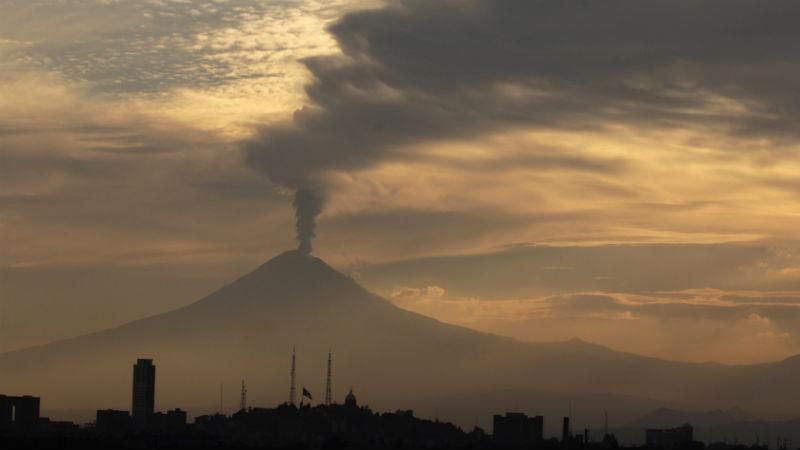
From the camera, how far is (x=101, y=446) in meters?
197

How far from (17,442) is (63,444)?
652 centimetres

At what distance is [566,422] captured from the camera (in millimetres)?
141375

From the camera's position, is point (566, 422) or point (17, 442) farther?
point (17, 442)

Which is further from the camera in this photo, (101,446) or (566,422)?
(101,446)

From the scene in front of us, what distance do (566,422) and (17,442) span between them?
74.5 metres

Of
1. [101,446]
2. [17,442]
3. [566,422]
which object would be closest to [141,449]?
[101,446]

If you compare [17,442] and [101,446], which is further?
[101,446]

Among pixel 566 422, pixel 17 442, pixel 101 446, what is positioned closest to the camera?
pixel 566 422

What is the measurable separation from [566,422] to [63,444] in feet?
243

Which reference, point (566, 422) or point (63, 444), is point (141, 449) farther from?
point (566, 422)

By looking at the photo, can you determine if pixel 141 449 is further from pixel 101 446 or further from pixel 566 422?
pixel 566 422

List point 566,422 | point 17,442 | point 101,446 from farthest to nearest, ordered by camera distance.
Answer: point 101,446
point 17,442
point 566,422

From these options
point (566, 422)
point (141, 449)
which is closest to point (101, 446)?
point (141, 449)

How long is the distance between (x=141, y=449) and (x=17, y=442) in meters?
18.2
